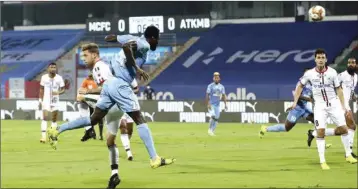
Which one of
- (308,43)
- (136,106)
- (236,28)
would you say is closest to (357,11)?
(308,43)

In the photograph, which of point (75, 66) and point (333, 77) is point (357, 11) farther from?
point (333, 77)

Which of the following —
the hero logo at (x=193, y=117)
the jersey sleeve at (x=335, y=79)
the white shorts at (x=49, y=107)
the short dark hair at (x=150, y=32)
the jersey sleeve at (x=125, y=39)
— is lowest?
the hero logo at (x=193, y=117)

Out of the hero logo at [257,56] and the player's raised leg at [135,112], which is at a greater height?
the player's raised leg at [135,112]

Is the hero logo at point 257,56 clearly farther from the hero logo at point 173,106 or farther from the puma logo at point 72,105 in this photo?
the puma logo at point 72,105

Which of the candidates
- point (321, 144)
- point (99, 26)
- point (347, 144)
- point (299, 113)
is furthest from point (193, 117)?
point (321, 144)

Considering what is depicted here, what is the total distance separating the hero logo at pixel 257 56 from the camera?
5534 centimetres

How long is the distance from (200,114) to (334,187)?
30329 millimetres

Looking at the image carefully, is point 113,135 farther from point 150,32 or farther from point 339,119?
point 339,119

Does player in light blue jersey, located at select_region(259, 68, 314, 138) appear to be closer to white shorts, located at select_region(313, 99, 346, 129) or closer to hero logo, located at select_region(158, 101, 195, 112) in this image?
white shorts, located at select_region(313, 99, 346, 129)

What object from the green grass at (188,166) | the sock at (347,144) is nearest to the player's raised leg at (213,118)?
the green grass at (188,166)

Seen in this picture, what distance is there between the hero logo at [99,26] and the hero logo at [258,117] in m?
18.1

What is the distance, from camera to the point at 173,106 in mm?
43906

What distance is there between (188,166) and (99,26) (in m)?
42.1

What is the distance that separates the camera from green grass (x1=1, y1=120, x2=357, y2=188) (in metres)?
13.9
